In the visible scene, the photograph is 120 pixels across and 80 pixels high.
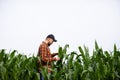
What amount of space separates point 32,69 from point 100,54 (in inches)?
40.7

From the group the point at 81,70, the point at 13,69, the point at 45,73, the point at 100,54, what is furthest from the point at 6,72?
the point at 100,54

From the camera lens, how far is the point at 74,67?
444cm

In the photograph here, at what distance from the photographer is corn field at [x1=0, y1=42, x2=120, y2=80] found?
4332 mm

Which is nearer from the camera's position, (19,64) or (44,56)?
(44,56)

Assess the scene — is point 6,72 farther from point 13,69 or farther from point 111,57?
point 111,57

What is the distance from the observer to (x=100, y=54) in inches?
181

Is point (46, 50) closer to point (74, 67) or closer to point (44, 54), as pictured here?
point (44, 54)

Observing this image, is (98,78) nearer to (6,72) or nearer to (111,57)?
(111,57)

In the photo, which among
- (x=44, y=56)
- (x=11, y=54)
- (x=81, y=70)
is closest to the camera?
(x=44, y=56)

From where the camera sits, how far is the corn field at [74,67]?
14.2ft

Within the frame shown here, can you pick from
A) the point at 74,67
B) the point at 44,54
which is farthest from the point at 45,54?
the point at 74,67

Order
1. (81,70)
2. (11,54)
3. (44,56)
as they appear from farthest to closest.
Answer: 1. (11,54)
2. (81,70)
3. (44,56)

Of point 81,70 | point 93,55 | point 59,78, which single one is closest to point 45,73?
point 59,78

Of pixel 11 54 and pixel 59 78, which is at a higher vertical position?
pixel 11 54
